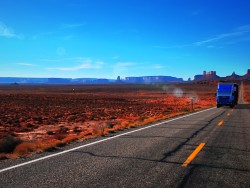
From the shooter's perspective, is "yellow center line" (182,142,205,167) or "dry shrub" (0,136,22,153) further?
"dry shrub" (0,136,22,153)

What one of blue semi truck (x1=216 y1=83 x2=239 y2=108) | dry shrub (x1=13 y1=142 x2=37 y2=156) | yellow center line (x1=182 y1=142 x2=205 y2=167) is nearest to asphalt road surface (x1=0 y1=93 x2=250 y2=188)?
yellow center line (x1=182 y1=142 x2=205 y2=167)

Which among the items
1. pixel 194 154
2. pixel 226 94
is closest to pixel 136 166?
pixel 194 154

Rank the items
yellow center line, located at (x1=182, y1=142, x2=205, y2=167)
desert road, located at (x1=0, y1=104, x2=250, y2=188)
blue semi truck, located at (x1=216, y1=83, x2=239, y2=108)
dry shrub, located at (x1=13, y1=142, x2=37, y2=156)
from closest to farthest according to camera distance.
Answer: desert road, located at (x1=0, y1=104, x2=250, y2=188) → yellow center line, located at (x1=182, y1=142, x2=205, y2=167) → dry shrub, located at (x1=13, y1=142, x2=37, y2=156) → blue semi truck, located at (x1=216, y1=83, x2=239, y2=108)

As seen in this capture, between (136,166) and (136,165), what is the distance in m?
0.09

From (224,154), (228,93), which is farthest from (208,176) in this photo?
(228,93)

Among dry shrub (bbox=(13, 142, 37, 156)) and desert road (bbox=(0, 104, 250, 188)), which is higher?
desert road (bbox=(0, 104, 250, 188))

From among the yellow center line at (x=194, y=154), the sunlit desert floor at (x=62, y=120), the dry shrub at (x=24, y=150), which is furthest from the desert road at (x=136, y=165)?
the sunlit desert floor at (x=62, y=120)

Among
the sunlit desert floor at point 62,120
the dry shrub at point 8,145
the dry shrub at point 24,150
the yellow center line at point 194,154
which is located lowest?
the sunlit desert floor at point 62,120

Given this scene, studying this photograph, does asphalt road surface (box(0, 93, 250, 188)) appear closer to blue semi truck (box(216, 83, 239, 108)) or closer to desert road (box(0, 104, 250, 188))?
desert road (box(0, 104, 250, 188))

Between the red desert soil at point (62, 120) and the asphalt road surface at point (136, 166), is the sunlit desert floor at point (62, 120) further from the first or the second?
the asphalt road surface at point (136, 166)

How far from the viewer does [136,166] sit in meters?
6.61

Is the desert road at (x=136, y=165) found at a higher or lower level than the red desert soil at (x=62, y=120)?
higher

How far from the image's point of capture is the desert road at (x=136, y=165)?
5496 mm

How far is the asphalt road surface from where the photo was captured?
5.50 meters
